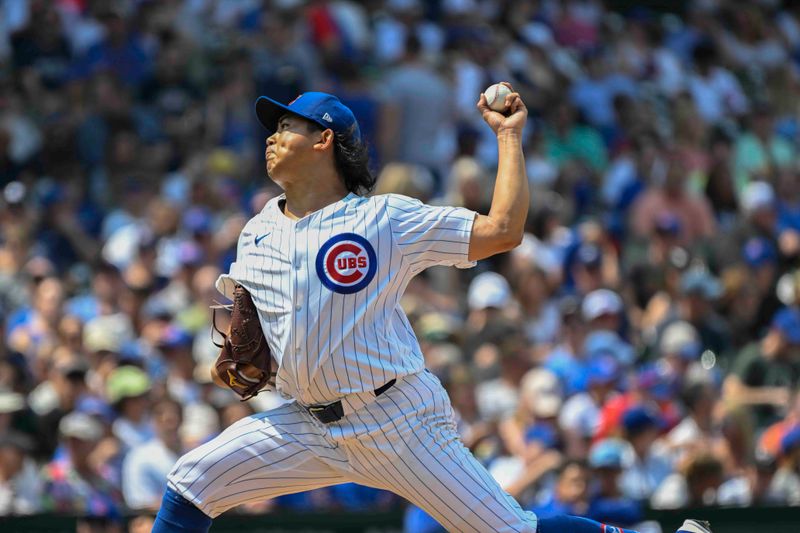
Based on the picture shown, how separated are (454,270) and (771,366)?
215cm

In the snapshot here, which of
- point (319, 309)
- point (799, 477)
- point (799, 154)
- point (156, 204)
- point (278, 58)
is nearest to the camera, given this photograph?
point (319, 309)

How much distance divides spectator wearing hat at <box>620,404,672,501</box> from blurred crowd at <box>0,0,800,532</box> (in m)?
0.02

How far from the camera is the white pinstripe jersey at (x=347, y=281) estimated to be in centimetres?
479

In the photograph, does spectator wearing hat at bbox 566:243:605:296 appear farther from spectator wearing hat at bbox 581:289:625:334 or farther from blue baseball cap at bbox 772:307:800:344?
blue baseball cap at bbox 772:307:800:344

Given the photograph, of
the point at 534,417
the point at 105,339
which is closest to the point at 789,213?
the point at 534,417

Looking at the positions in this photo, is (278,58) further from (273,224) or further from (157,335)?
(273,224)

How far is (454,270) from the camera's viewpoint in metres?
10.4

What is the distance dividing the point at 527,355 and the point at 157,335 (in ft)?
7.10

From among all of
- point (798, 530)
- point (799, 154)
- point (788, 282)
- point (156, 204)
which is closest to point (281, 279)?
point (798, 530)

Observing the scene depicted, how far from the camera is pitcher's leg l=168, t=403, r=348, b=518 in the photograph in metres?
4.95

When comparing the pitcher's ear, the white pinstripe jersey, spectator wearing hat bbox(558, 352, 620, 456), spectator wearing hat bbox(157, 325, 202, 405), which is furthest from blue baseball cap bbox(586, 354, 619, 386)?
the pitcher's ear

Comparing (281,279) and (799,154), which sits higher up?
(281,279)

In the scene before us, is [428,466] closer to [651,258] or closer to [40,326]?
[40,326]

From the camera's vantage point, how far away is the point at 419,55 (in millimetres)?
11859
